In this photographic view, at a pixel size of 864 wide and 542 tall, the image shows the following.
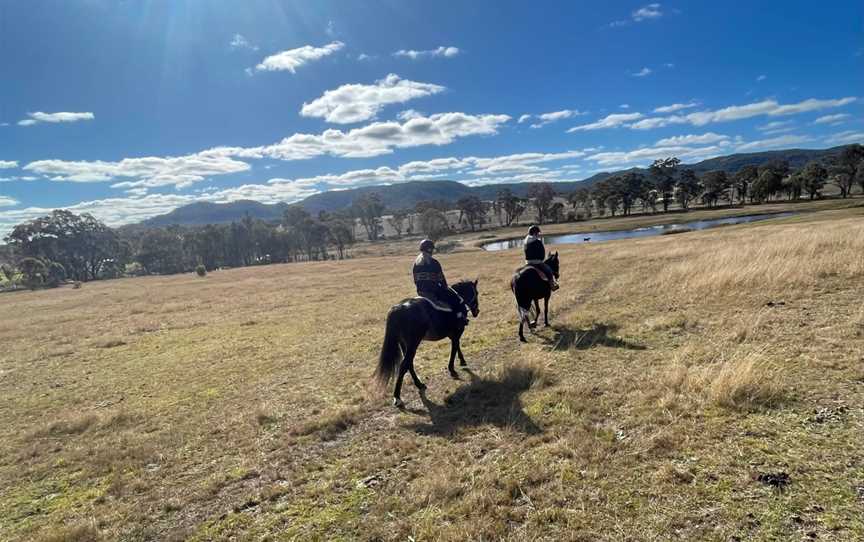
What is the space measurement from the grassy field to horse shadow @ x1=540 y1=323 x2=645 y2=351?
100mm

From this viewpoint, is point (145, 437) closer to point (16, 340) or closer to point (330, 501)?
point (330, 501)

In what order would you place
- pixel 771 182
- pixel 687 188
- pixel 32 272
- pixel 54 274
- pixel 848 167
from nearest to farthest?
pixel 32 272
pixel 54 274
pixel 848 167
pixel 771 182
pixel 687 188

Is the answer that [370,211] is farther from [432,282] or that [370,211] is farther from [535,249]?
[432,282]

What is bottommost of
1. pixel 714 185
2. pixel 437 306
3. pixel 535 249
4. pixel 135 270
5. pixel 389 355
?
pixel 389 355

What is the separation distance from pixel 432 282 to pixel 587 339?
515 cm

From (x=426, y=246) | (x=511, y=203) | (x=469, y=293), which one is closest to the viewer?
(x=426, y=246)

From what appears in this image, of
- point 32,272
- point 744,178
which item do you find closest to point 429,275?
point 32,272

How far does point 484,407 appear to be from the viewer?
8406mm

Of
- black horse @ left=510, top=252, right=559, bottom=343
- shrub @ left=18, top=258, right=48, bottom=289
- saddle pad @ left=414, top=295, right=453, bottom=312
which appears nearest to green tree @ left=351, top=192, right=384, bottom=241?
shrub @ left=18, top=258, right=48, bottom=289

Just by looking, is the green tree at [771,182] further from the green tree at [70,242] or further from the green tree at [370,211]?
the green tree at [70,242]

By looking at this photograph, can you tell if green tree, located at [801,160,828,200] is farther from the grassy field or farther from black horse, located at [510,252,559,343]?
black horse, located at [510,252,559,343]

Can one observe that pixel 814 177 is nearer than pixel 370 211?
Yes

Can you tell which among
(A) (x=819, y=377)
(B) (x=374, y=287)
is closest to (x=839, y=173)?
(B) (x=374, y=287)

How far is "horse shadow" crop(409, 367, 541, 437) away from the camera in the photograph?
754 centimetres
